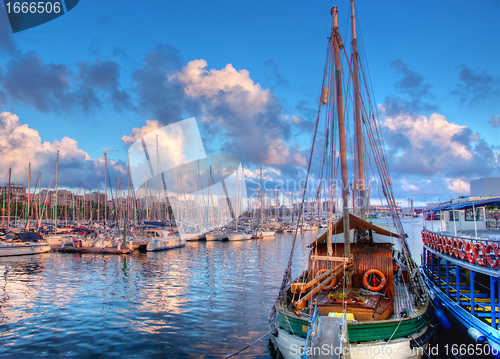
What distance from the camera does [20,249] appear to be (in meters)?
50.1

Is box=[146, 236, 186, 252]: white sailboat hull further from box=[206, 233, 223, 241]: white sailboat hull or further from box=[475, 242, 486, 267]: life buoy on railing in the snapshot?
box=[475, 242, 486, 267]: life buoy on railing

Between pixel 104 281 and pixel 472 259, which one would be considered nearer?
pixel 472 259

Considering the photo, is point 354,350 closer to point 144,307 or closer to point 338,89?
point 338,89

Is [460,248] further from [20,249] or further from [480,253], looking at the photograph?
[20,249]

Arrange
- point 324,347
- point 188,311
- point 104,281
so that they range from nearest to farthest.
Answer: point 324,347 < point 188,311 < point 104,281

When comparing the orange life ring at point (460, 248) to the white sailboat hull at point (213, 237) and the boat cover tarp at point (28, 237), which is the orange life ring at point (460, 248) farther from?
the white sailboat hull at point (213, 237)

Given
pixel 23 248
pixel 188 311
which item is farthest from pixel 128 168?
pixel 188 311

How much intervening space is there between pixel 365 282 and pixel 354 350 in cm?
493

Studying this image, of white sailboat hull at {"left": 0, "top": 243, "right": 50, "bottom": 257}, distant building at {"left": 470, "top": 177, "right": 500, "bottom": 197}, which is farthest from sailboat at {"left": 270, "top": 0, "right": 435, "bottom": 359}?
white sailboat hull at {"left": 0, "top": 243, "right": 50, "bottom": 257}

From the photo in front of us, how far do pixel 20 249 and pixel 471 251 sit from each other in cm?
5895

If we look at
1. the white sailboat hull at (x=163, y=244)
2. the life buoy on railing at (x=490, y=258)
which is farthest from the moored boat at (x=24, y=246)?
the life buoy on railing at (x=490, y=258)

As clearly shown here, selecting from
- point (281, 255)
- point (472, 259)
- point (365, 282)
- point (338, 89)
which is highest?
point (338, 89)

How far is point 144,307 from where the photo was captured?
2302cm

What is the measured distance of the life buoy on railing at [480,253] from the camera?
45.5ft
